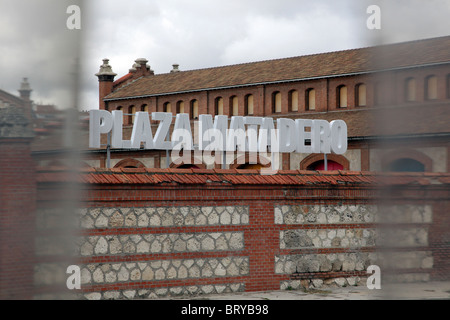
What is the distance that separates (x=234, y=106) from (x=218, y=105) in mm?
1227

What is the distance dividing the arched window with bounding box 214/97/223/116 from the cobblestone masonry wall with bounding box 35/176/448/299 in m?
28.3

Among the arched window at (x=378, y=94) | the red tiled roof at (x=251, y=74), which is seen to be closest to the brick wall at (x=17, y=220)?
the arched window at (x=378, y=94)

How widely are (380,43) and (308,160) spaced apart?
3153cm

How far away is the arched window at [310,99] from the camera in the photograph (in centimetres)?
3744

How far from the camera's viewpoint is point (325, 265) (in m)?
13.2

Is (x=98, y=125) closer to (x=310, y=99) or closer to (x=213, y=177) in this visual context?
(x=213, y=177)

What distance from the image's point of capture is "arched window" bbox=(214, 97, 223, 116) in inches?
1642

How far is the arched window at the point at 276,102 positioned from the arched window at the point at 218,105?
13.0ft

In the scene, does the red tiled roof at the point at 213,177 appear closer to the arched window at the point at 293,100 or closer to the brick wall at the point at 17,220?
the brick wall at the point at 17,220

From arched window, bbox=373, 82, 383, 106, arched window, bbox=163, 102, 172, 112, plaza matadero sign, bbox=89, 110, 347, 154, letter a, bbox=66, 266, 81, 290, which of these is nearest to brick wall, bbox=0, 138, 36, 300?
letter a, bbox=66, 266, 81, 290

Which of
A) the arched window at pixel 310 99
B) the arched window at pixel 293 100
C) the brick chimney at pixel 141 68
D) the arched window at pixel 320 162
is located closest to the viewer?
the arched window at pixel 320 162

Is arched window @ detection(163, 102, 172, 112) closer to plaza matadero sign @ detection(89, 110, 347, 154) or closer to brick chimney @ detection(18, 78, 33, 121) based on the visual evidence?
plaza matadero sign @ detection(89, 110, 347, 154)

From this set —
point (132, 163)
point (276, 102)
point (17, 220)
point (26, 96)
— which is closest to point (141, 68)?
point (132, 163)

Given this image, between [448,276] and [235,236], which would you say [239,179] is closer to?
[235,236]
